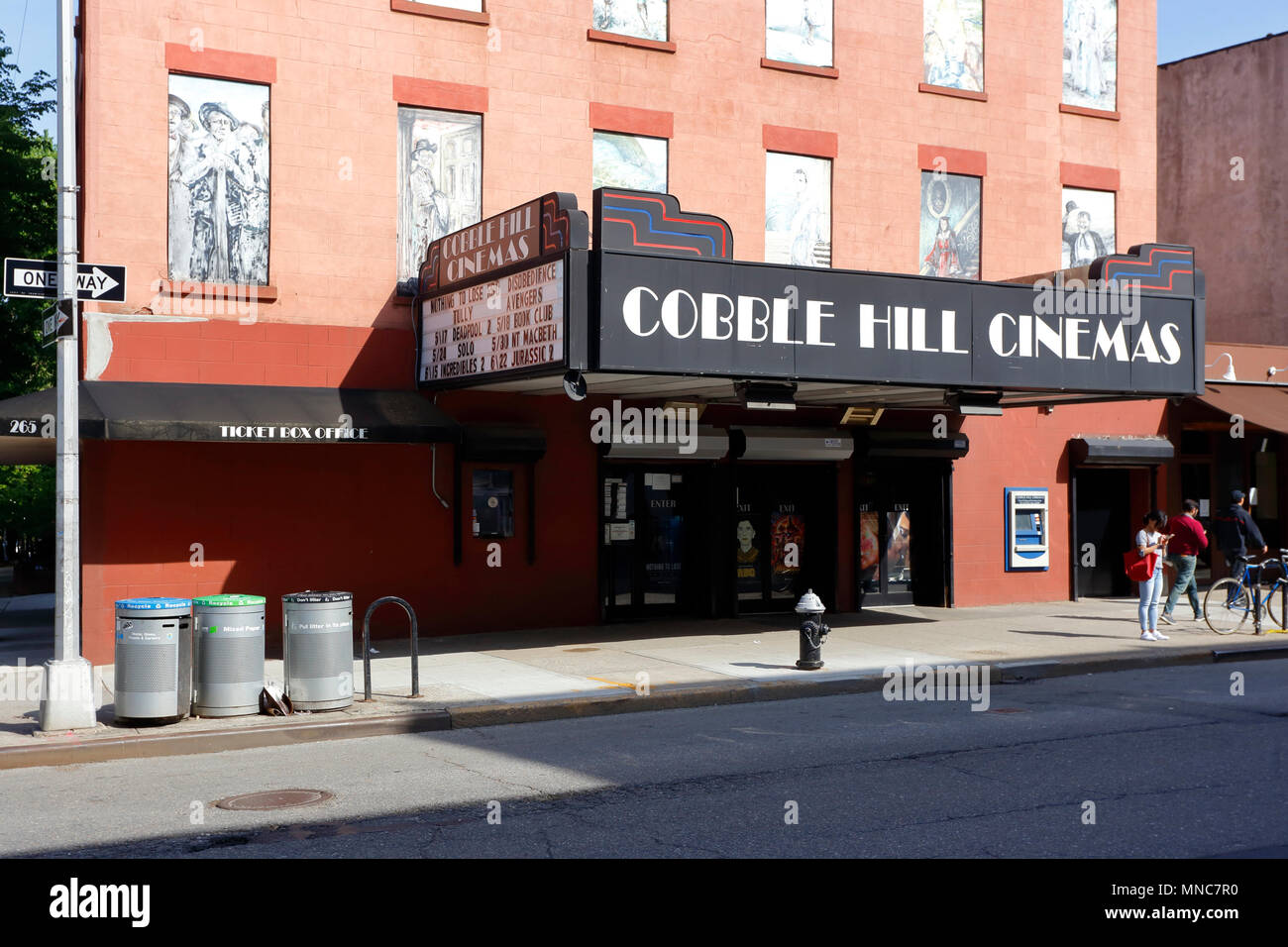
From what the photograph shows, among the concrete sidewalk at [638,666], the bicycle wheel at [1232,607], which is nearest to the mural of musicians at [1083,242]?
the concrete sidewalk at [638,666]

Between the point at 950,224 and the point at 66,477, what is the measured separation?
1415cm

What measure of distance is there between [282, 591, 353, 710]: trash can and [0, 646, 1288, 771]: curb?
0.44 meters

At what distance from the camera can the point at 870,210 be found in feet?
62.8

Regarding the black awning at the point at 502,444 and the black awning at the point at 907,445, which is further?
the black awning at the point at 907,445

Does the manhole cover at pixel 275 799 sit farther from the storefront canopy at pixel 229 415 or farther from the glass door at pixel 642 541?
the glass door at pixel 642 541

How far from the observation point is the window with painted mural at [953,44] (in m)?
19.8

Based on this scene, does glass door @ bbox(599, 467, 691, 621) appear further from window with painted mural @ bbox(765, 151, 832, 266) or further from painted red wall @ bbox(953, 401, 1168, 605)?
painted red wall @ bbox(953, 401, 1168, 605)

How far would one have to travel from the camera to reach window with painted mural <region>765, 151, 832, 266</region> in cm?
1850

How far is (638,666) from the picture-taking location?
1400 centimetres

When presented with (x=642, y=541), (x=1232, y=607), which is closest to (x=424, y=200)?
(x=642, y=541)

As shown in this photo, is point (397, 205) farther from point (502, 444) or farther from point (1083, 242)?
point (1083, 242)

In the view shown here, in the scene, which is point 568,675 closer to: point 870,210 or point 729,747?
point 729,747

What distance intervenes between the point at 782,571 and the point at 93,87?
1149cm

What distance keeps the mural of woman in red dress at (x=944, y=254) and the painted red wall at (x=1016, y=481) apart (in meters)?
2.50
